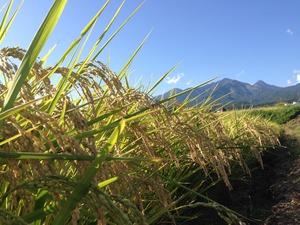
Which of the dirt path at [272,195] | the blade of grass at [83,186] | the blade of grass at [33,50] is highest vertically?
the blade of grass at [33,50]

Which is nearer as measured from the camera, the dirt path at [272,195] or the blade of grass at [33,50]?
the blade of grass at [33,50]

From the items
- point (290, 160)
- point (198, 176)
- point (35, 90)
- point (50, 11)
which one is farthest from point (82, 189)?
point (290, 160)

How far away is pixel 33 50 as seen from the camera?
74 cm

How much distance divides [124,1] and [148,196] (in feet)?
A: 4.55

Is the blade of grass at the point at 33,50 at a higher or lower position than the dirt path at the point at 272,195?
higher

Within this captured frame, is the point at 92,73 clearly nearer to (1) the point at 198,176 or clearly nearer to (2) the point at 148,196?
(2) the point at 148,196

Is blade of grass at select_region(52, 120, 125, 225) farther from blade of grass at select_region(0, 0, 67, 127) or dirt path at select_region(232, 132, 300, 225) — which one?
dirt path at select_region(232, 132, 300, 225)

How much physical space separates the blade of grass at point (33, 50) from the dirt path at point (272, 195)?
2.20 meters

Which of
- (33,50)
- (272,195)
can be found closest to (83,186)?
(33,50)

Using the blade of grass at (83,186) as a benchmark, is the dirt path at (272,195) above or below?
below

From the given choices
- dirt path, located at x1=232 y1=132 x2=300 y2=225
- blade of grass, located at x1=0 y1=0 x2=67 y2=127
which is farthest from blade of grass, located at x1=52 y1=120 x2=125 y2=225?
dirt path, located at x1=232 y1=132 x2=300 y2=225

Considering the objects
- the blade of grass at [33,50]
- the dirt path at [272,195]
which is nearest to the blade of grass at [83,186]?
the blade of grass at [33,50]

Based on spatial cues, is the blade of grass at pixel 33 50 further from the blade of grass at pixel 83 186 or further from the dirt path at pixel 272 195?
the dirt path at pixel 272 195

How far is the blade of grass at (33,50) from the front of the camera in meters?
0.71
